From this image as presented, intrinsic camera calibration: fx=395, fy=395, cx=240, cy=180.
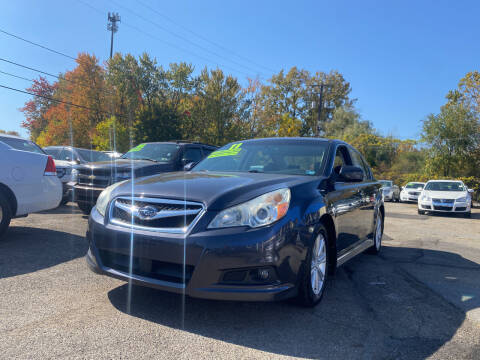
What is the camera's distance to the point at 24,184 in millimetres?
5602

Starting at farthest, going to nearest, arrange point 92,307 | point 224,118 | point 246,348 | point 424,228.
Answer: point 224,118
point 424,228
point 92,307
point 246,348

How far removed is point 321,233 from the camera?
3523 millimetres

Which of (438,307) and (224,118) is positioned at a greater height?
(224,118)

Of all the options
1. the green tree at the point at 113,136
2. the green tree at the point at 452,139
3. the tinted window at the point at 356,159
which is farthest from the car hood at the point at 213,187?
the green tree at the point at 113,136

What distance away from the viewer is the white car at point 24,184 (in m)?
5.38

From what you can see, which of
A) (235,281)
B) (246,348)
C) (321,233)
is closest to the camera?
(246,348)

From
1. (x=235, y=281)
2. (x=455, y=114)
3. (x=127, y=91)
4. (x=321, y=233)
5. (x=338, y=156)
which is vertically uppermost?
(x=127, y=91)

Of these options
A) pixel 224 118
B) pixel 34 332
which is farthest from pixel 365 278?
pixel 224 118

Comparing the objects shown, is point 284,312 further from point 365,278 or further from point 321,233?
point 365,278

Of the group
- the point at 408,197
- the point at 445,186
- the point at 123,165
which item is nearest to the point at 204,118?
the point at 408,197

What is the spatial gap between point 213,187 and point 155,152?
5.80m

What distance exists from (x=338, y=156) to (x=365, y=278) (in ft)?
4.80

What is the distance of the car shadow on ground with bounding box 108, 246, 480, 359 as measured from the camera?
2719 millimetres

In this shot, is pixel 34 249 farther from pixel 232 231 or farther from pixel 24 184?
pixel 232 231
